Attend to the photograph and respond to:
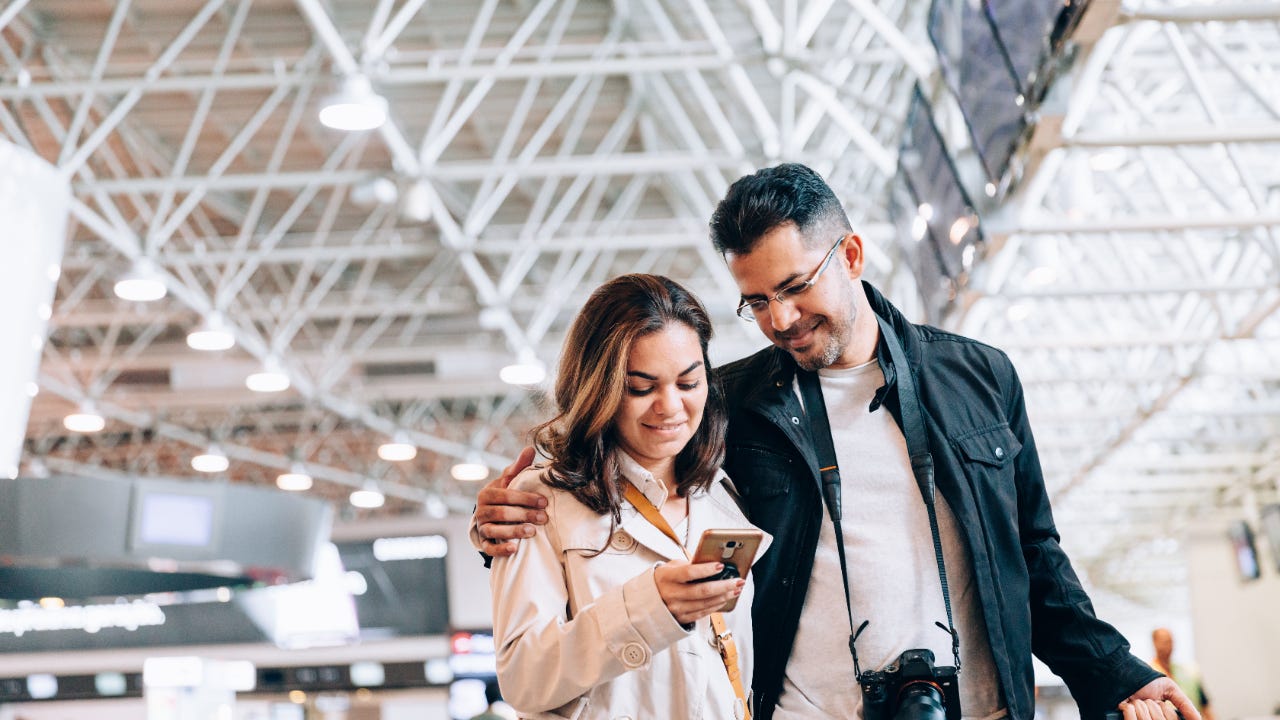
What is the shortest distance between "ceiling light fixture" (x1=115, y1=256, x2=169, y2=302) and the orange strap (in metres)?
12.9

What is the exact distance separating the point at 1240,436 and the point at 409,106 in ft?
49.5

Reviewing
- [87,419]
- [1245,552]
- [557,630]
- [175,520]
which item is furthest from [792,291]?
[1245,552]

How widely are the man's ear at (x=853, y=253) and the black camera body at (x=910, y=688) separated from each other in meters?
0.80

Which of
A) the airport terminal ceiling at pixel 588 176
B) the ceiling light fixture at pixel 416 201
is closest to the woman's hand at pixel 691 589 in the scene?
the airport terminal ceiling at pixel 588 176

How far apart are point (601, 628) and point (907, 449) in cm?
84

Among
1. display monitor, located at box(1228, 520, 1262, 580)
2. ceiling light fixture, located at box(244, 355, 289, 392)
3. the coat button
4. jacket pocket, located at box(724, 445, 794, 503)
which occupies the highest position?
ceiling light fixture, located at box(244, 355, 289, 392)

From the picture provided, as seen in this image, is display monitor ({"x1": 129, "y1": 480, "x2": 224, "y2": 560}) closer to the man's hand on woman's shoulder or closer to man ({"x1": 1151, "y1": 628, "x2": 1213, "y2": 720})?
man ({"x1": 1151, "y1": 628, "x2": 1213, "y2": 720})

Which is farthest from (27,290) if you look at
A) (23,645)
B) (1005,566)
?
(23,645)

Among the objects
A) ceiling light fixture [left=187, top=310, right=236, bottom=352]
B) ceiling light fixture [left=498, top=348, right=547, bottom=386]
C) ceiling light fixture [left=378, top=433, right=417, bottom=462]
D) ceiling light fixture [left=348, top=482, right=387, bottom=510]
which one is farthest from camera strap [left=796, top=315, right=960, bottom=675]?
ceiling light fixture [left=348, top=482, right=387, bottom=510]

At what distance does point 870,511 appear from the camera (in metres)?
2.84

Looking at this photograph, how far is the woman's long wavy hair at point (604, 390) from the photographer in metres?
2.58

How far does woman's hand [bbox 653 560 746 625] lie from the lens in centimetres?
224

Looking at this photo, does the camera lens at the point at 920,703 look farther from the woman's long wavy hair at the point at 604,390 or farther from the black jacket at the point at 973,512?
the woman's long wavy hair at the point at 604,390

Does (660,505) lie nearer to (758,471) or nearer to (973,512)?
(758,471)
